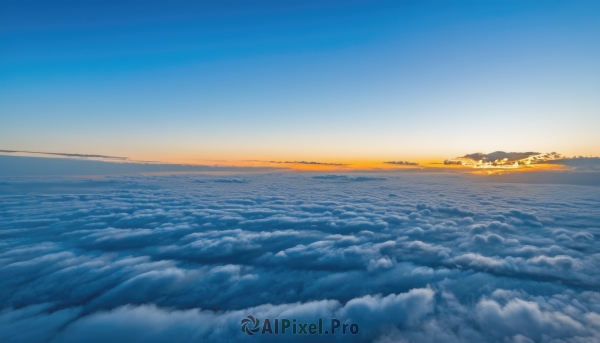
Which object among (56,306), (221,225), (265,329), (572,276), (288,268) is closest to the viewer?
(265,329)

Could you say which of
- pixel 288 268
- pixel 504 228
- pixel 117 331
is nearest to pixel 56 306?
pixel 117 331

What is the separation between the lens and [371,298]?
41.4ft

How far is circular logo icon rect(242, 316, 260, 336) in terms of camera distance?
1042 centimetres

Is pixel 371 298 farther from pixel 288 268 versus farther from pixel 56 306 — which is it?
pixel 56 306

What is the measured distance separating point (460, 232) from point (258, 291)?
21.6 m

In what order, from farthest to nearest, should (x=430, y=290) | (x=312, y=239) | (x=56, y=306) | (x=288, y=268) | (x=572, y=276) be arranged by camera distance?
(x=312, y=239)
(x=288, y=268)
(x=572, y=276)
(x=430, y=290)
(x=56, y=306)

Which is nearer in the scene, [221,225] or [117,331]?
[117,331]

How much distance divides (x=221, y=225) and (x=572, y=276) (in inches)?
1192

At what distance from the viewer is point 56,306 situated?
12328 mm

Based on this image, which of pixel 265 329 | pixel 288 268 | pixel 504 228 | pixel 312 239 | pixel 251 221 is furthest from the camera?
pixel 251 221

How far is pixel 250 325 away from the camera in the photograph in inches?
422

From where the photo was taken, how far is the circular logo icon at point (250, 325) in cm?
1042

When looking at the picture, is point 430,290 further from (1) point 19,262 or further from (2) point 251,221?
(1) point 19,262

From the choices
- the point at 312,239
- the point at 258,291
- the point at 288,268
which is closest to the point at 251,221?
the point at 312,239
